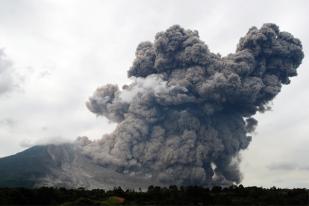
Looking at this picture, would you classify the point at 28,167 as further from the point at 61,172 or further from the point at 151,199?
the point at 151,199

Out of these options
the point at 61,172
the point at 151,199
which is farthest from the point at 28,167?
the point at 151,199

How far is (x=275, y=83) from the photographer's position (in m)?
123

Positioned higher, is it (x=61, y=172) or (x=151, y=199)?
(x=61, y=172)

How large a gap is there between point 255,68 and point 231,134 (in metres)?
18.4

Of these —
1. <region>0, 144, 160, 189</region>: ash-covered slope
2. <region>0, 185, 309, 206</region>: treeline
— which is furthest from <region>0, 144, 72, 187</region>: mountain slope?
<region>0, 185, 309, 206</region>: treeline

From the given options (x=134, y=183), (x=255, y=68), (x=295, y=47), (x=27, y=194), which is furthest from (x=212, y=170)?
(x=27, y=194)

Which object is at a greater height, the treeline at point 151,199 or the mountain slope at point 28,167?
the mountain slope at point 28,167

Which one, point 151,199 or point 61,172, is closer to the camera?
point 151,199

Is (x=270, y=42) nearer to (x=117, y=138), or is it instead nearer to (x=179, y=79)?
(x=179, y=79)

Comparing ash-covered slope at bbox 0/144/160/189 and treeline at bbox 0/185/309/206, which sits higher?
ash-covered slope at bbox 0/144/160/189

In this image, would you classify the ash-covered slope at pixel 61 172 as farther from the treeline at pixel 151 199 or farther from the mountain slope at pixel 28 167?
the treeline at pixel 151 199

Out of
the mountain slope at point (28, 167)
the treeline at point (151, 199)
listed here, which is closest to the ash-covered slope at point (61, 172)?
the mountain slope at point (28, 167)

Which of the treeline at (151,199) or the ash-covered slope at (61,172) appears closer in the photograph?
the treeline at (151,199)

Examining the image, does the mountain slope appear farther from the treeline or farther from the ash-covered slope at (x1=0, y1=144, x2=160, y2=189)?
the treeline
